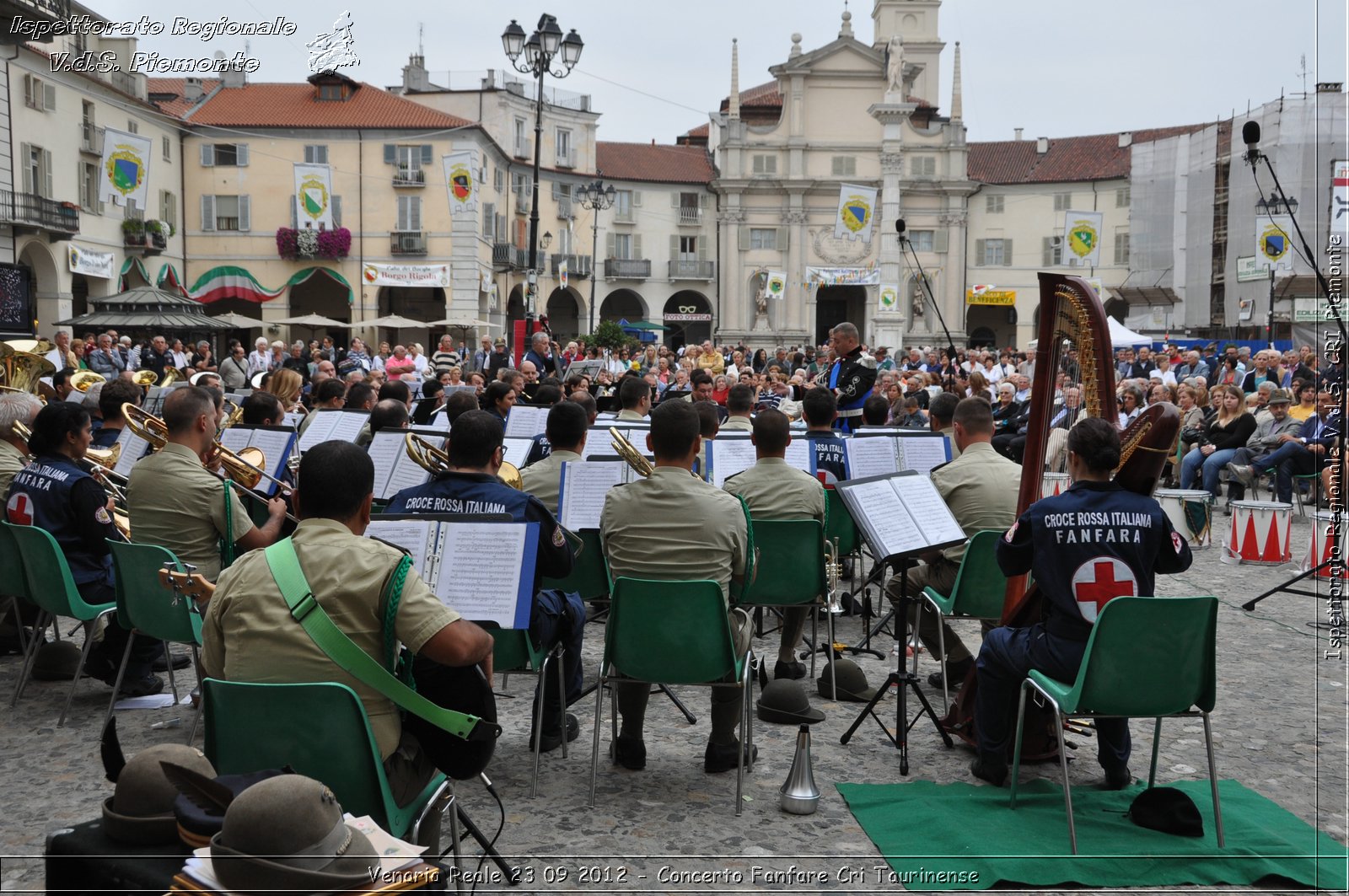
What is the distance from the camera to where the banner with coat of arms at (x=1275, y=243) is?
951 inches

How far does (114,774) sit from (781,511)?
383 centimetres

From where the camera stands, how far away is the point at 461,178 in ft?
88.6

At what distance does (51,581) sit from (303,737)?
326 centimetres

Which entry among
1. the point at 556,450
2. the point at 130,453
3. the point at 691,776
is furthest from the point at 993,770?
the point at 130,453

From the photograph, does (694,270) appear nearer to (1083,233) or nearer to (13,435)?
(1083,233)

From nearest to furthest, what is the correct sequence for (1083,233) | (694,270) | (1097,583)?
(1097,583) < (1083,233) < (694,270)

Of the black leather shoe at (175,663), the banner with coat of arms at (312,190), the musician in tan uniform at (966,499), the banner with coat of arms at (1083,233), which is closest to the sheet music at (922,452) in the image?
the musician in tan uniform at (966,499)

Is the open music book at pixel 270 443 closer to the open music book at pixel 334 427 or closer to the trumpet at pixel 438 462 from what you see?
the open music book at pixel 334 427

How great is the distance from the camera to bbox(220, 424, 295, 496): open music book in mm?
7500

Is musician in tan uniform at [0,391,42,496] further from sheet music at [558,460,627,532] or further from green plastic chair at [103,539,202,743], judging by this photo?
sheet music at [558,460,627,532]

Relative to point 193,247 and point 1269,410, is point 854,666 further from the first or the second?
point 193,247

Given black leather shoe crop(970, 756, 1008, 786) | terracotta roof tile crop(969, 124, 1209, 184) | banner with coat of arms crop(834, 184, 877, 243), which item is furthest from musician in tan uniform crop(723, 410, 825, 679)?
terracotta roof tile crop(969, 124, 1209, 184)

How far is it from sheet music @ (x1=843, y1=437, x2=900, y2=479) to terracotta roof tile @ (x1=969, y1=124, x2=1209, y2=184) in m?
52.1

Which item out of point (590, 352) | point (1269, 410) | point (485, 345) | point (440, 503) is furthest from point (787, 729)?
point (590, 352)
